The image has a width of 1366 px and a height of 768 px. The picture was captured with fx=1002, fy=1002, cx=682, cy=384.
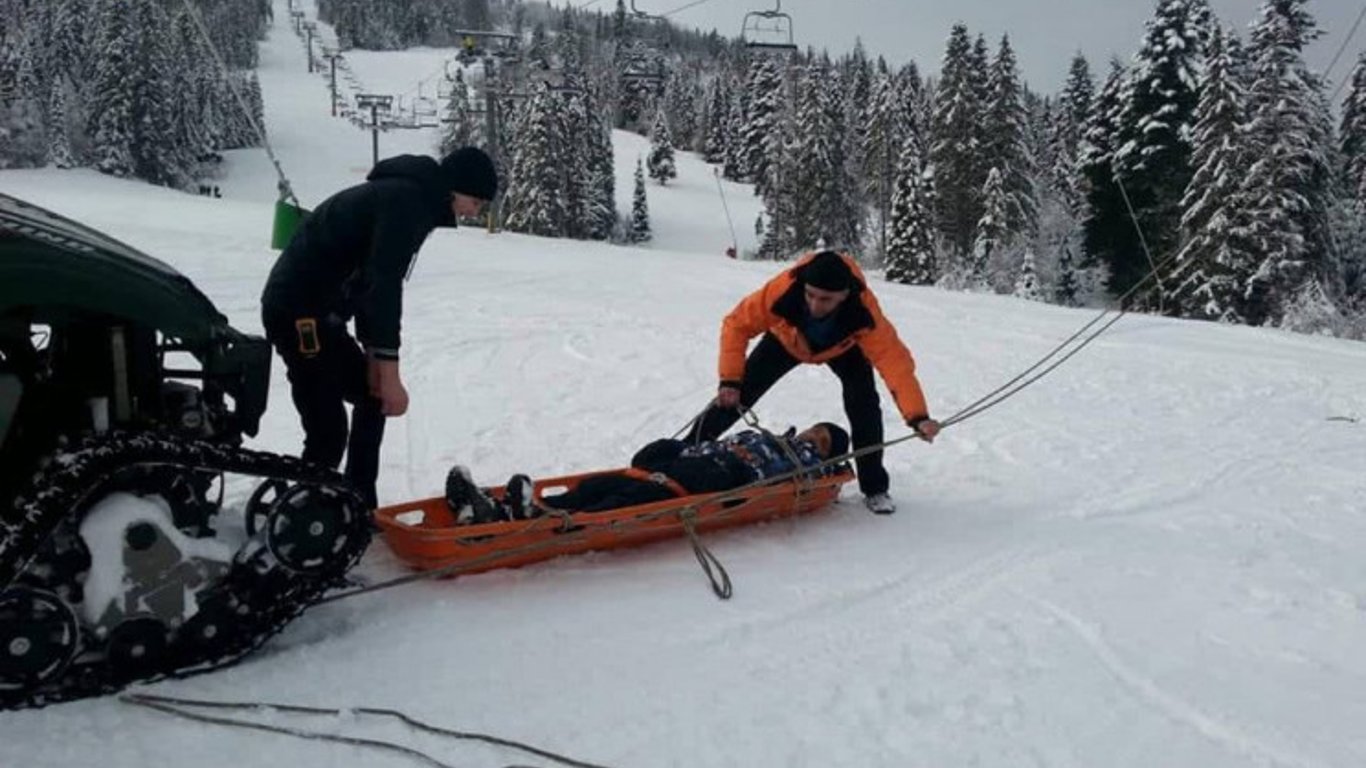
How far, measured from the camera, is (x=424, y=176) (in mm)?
4332

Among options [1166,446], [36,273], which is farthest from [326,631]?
[1166,446]

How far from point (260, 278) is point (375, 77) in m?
108

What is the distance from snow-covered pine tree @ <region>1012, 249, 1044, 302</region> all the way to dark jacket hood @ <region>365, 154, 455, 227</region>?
37.7 m

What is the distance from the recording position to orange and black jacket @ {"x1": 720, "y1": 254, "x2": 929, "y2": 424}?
229 inches

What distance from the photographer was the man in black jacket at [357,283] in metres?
4.19

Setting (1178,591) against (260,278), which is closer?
(1178,591)

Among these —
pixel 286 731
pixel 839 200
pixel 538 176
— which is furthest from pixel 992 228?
pixel 286 731

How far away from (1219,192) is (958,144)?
1586 cm

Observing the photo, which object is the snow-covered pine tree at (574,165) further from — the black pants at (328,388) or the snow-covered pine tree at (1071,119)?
the black pants at (328,388)

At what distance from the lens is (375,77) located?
113188 millimetres

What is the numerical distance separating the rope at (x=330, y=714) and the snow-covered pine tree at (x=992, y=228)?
4147 cm

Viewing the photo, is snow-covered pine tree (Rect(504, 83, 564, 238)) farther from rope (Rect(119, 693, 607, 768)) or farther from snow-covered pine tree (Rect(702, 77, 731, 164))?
rope (Rect(119, 693, 607, 768))

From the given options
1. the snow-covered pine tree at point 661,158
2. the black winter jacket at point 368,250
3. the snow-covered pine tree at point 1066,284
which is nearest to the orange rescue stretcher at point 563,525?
the black winter jacket at point 368,250

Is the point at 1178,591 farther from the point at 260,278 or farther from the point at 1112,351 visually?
the point at 260,278
